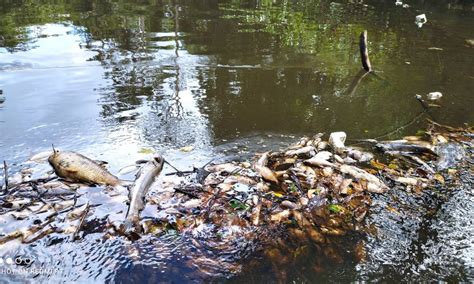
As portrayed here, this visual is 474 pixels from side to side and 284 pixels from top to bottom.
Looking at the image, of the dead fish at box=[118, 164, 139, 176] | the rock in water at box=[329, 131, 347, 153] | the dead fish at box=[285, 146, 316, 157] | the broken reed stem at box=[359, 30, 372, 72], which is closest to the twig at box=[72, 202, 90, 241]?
the dead fish at box=[118, 164, 139, 176]

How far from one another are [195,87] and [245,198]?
2.96 meters

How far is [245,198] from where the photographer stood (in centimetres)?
358

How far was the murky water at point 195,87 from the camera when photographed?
4.18 meters

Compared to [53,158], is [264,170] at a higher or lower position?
lower

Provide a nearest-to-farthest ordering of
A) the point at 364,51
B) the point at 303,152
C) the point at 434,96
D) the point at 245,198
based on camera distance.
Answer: the point at 245,198 → the point at 303,152 → the point at 434,96 → the point at 364,51

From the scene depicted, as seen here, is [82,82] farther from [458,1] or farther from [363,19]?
[458,1]

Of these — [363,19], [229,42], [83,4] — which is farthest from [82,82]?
[363,19]

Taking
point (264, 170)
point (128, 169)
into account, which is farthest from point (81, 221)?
point (264, 170)

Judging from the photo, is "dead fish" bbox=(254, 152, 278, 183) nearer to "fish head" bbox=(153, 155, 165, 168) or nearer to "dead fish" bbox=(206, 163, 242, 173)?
"dead fish" bbox=(206, 163, 242, 173)

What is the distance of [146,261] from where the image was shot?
2826mm

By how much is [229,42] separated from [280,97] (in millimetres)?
3085

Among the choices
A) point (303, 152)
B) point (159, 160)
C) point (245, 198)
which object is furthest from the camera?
point (303, 152)

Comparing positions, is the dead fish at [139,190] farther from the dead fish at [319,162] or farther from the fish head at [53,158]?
the dead fish at [319,162]

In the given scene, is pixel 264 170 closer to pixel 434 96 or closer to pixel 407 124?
pixel 407 124
